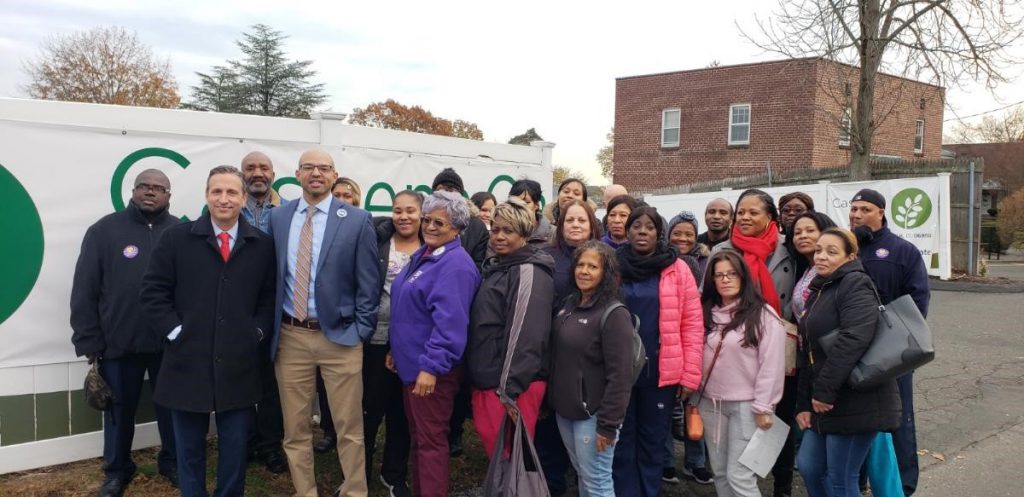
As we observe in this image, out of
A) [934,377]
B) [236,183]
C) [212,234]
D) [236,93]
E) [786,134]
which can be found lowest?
[934,377]

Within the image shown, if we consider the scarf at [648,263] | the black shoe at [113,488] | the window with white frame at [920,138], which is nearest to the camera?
the scarf at [648,263]

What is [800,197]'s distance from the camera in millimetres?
4590

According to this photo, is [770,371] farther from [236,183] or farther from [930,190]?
[930,190]

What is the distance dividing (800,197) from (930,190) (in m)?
9.07

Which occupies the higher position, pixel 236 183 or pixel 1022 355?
pixel 236 183

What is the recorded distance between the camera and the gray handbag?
10.7 feet

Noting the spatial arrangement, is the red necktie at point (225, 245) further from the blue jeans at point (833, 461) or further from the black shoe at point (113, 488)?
the blue jeans at point (833, 461)

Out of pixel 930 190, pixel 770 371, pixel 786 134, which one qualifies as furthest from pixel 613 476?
pixel 786 134

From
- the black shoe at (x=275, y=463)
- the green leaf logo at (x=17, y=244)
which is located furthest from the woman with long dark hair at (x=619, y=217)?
the green leaf logo at (x=17, y=244)

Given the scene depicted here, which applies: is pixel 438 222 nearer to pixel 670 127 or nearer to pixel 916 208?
pixel 916 208

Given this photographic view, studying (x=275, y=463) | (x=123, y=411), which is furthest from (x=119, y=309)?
(x=275, y=463)

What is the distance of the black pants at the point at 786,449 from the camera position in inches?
160

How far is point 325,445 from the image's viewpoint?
15.3ft

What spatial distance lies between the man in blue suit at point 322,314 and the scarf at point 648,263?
1487 mm
